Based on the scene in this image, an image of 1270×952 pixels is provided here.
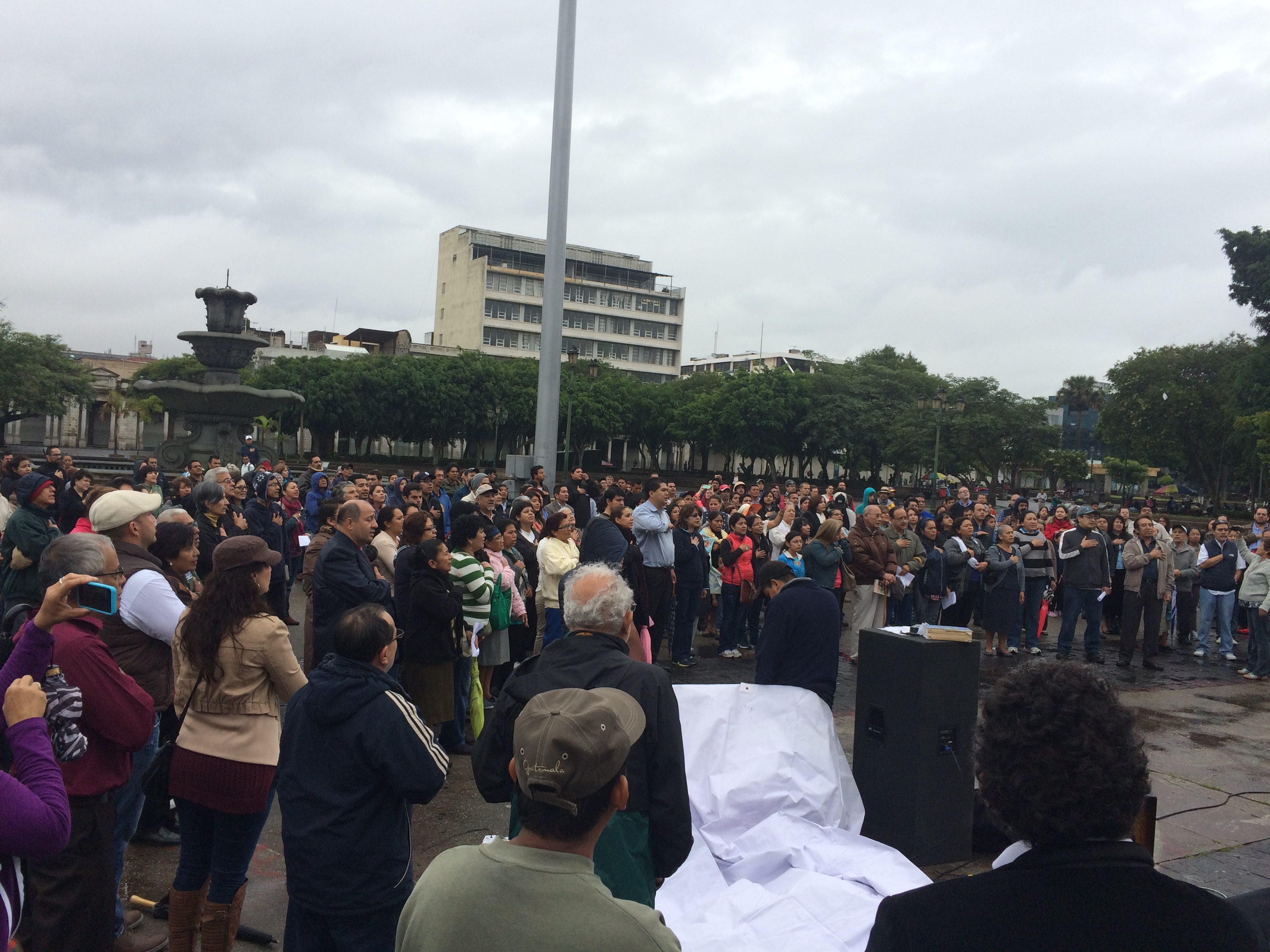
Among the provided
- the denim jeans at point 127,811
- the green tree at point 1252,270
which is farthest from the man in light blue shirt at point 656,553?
the green tree at point 1252,270

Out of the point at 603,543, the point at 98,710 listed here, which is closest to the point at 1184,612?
the point at 603,543

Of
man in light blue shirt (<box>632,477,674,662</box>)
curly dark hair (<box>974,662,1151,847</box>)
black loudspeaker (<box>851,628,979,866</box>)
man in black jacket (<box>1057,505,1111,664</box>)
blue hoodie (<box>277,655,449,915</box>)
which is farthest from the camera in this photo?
man in black jacket (<box>1057,505,1111,664</box>)

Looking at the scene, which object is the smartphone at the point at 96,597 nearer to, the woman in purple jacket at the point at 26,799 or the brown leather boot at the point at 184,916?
the woman in purple jacket at the point at 26,799

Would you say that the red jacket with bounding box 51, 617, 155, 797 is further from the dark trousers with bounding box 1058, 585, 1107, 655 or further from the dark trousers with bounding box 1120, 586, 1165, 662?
the dark trousers with bounding box 1120, 586, 1165, 662

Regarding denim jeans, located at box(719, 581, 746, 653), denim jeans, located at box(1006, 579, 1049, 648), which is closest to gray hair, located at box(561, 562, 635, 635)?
denim jeans, located at box(719, 581, 746, 653)

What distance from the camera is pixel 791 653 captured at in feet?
18.6

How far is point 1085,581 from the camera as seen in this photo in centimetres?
1160

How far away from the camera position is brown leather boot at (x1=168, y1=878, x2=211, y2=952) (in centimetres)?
372

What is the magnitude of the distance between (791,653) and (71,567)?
12.6 feet

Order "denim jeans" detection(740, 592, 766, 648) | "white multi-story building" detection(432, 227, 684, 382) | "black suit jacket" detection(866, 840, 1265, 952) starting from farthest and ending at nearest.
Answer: "white multi-story building" detection(432, 227, 684, 382), "denim jeans" detection(740, 592, 766, 648), "black suit jacket" detection(866, 840, 1265, 952)

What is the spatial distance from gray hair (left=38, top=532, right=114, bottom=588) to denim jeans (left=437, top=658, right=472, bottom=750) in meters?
3.43

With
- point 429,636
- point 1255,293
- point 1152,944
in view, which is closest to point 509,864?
point 1152,944

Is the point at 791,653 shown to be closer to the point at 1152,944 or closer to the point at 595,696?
the point at 595,696

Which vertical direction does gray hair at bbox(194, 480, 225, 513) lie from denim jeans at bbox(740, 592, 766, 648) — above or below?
above
